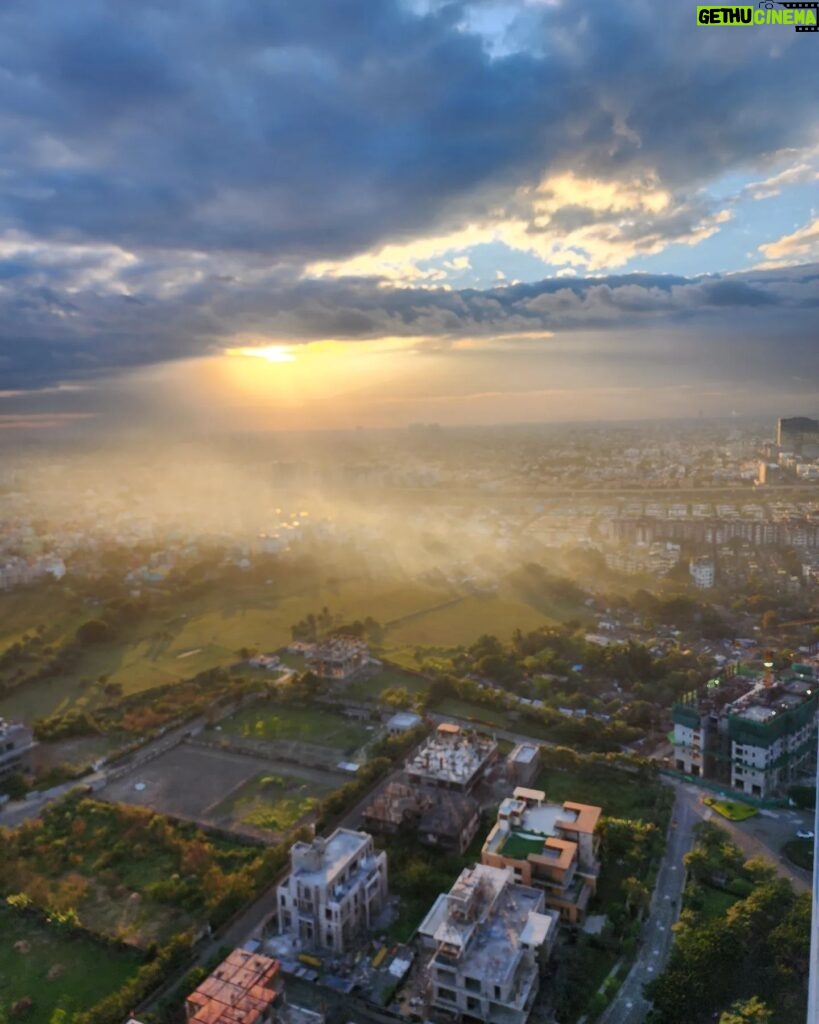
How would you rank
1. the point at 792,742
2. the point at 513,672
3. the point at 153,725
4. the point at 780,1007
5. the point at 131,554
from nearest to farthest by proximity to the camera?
the point at 780,1007
the point at 792,742
the point at 153,725
the point at 513,672
the point at 131,554

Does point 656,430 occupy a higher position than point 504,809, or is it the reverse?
point 656,430

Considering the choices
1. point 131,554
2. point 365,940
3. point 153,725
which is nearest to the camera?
point 365,940

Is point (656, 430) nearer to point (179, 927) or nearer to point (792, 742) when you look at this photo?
point (792, 742)

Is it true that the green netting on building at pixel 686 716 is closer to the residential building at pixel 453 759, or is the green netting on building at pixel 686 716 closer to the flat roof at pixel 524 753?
the flat roof at pixel 524 753

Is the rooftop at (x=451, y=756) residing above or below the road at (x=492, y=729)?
above

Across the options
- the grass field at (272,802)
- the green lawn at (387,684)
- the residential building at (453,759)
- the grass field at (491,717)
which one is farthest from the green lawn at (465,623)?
the grass field at (272,802)

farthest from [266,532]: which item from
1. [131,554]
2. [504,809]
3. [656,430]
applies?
[504,809]

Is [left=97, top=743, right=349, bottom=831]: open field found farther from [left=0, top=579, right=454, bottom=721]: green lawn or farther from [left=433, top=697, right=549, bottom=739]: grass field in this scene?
[left=0, top=579, right=454, bottom=721]: green lawn
